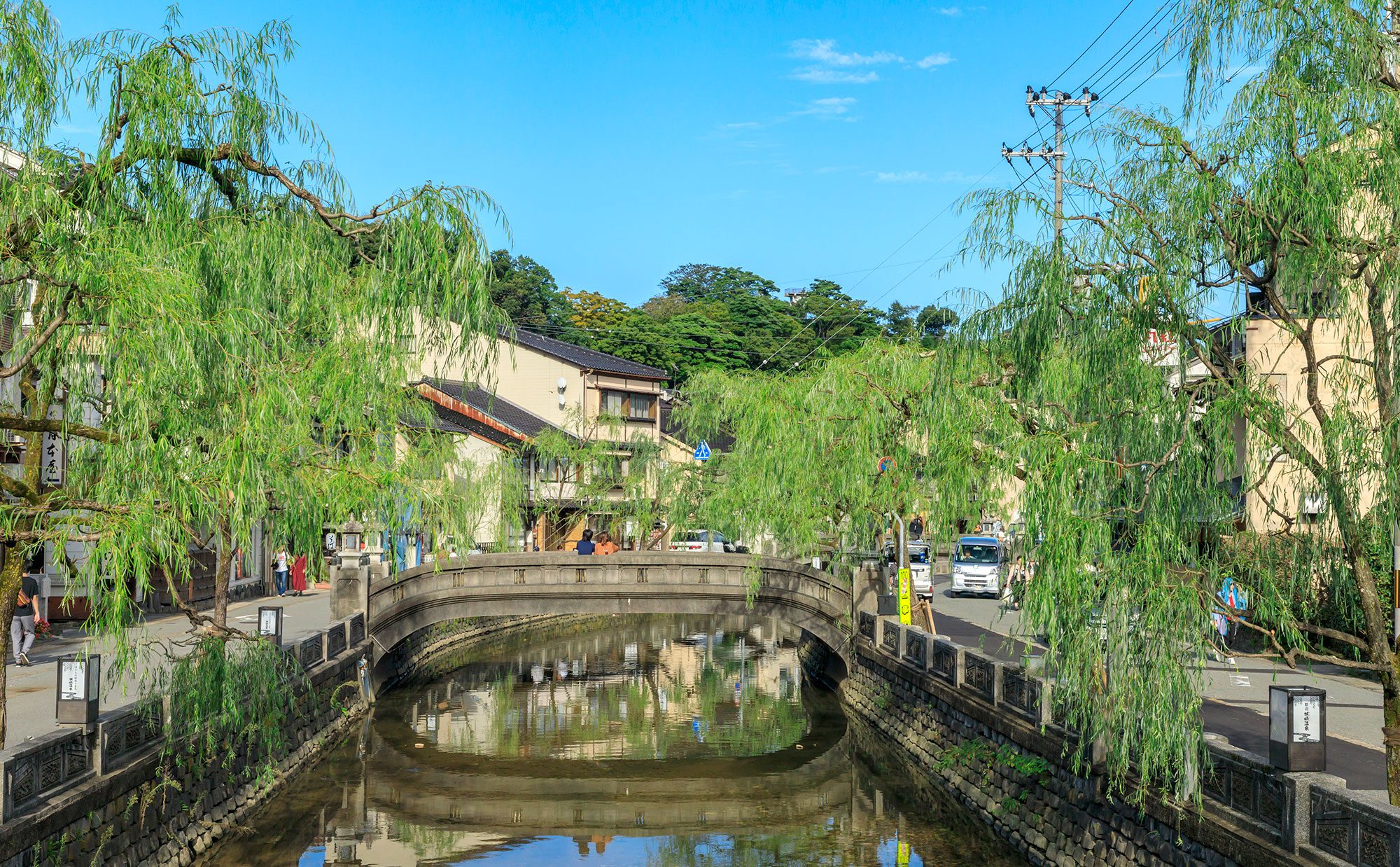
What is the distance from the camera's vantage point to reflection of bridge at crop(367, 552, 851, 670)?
96.5 feet

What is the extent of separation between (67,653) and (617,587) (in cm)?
1495

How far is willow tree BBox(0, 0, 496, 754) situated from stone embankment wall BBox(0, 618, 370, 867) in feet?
2.42

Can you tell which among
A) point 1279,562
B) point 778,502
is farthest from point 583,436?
point 1279,562

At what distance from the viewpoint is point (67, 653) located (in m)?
17.8

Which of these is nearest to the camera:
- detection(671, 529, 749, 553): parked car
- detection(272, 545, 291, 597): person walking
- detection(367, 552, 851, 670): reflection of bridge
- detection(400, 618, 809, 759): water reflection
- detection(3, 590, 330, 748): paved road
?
detection(3, 590, 330, 748): paved road

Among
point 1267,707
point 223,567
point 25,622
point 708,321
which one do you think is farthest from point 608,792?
point 708,321

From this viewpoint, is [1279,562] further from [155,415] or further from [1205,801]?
[155,415]

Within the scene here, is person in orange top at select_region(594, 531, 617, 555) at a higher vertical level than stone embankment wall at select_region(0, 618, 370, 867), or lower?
higher

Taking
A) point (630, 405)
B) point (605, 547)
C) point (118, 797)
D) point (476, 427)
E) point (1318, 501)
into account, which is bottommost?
point (118, 797)

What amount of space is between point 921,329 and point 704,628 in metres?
24.1

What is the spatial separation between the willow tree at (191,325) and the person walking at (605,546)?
22.0 m

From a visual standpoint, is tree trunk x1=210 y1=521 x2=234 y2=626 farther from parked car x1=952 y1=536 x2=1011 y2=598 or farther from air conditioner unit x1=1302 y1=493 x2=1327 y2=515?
parked car x1=952 y1=536 x2=1011 y2=598

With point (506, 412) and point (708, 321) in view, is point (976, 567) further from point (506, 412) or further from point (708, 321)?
point (708, 321)

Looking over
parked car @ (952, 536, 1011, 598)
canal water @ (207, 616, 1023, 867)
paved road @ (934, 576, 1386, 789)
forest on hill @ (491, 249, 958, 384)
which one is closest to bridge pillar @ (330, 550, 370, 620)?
canal water @ (207, 616, 1023, 867)
